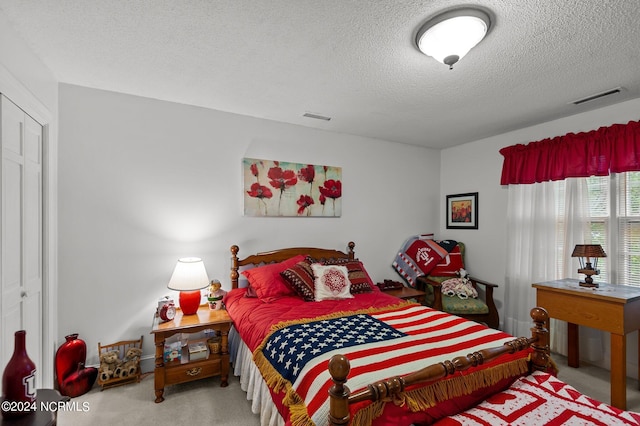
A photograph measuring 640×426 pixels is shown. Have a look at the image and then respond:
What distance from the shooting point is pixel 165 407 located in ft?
7.52

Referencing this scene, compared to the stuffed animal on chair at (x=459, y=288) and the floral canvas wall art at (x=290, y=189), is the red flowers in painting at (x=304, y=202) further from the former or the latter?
the stuffed animal on chair at (x=459, y=288)

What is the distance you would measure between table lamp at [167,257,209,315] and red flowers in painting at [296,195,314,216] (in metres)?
1.29

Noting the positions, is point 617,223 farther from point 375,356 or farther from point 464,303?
point 375,356

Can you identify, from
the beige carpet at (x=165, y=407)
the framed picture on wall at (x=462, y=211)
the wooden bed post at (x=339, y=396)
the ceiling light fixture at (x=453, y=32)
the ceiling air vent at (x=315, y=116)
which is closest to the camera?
the wooden bed post at (x=339, y=396)

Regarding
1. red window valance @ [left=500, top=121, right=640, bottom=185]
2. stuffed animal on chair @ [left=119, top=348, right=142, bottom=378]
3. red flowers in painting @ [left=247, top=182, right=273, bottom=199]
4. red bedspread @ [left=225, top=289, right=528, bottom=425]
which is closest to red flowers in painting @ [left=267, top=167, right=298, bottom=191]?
red flowers in painting @ [left=247, top=182, right=273, bottom=199]

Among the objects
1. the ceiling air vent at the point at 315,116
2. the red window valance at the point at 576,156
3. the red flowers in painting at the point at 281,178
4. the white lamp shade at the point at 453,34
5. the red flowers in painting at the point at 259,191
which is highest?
the ceiling air vent at the point at 315,116

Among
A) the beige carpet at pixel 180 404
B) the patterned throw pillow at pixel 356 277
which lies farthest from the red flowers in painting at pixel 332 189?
the beige carpet at pixel 180 404

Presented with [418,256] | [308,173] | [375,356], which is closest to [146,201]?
[308,173]

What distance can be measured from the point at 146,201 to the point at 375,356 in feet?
7.97

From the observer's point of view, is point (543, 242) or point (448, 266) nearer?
→ point (543, 242)

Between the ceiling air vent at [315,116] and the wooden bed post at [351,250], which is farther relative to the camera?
the wooden bed post at [351,250]

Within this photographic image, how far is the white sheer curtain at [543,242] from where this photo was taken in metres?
3.05

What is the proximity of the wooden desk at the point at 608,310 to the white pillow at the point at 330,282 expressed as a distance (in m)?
1.83

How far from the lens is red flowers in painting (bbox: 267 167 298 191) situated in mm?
3395
